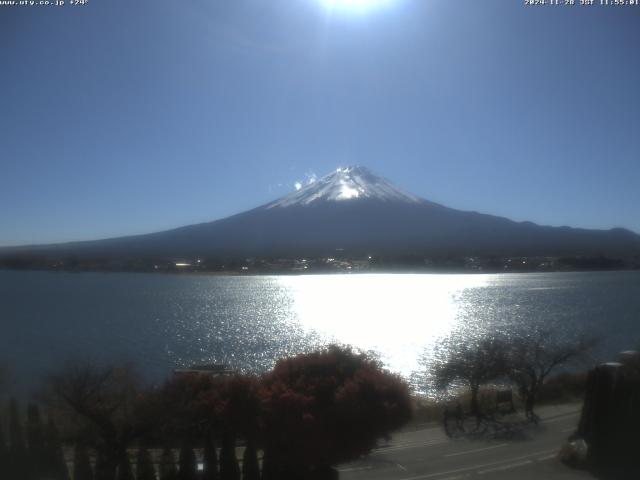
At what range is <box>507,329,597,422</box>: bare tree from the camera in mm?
9328

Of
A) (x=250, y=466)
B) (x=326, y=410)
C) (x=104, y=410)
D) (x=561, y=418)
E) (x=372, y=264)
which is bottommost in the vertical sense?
(x=561, y=418)

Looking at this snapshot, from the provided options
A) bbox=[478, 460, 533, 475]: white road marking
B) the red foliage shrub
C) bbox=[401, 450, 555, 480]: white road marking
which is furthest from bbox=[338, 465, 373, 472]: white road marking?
bbox=[478, 460, 533, 475]: white road marking

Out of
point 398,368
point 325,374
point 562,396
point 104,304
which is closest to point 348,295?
point 104,304

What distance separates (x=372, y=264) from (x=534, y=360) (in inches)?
1337

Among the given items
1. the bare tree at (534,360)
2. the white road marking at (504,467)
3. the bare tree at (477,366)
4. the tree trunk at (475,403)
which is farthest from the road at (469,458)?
the bare tree at (477,366)

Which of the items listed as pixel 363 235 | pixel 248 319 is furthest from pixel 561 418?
pixel 363 235

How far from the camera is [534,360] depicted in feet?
33.6

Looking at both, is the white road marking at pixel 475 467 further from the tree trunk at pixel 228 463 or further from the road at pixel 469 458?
the tree trunk at pixel 228 463

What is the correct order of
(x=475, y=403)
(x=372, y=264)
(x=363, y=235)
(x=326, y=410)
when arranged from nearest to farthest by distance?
(x=326, y=410) → (x=475, y=403) → (x=372, y=264) → (x=363, y=235)

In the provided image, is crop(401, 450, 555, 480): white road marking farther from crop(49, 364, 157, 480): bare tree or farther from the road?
crop(49, 364, 157, 480): bare tree

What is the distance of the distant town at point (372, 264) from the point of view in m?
37.9

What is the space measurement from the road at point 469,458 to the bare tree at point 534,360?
1.46m

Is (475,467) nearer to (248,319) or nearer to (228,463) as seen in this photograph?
(228,463)

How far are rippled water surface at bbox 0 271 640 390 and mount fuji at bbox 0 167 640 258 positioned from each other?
758 centimetres
